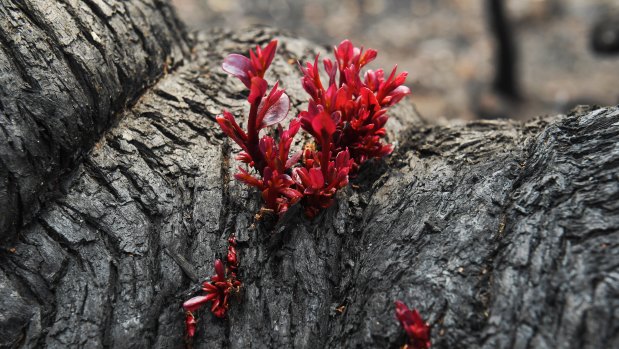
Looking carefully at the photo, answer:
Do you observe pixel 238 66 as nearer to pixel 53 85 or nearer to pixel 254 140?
pixel 254 140

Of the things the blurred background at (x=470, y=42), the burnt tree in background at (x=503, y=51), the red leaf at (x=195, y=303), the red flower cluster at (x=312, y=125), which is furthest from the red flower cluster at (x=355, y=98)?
the burnt tree in background at (x=503, y=51)

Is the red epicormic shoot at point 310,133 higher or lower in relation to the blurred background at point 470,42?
lower

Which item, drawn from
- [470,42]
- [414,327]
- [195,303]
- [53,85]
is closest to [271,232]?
[195,303]

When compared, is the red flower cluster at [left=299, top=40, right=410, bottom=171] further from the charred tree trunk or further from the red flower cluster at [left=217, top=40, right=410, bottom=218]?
the charred tree trunk

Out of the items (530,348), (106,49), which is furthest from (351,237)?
(106,49)

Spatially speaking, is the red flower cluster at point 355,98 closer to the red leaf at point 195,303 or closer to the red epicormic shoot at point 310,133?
the red epicormic shoot at point 310,133

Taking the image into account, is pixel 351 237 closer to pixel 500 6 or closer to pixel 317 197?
pixel 317 197
